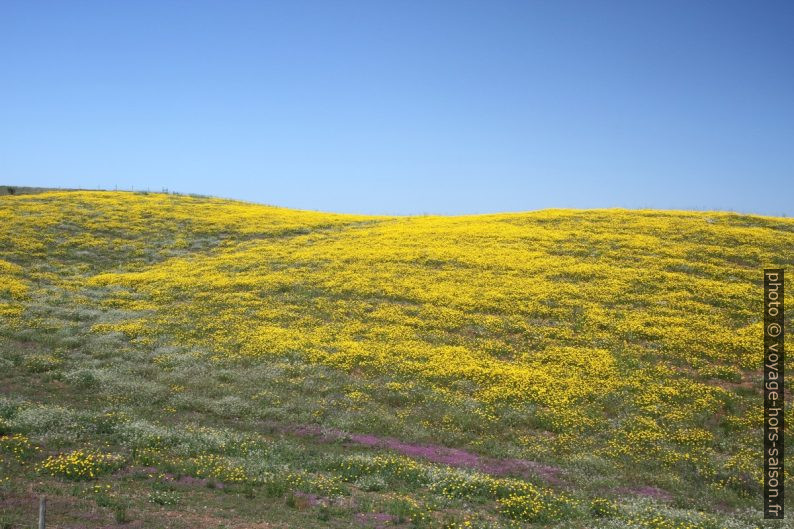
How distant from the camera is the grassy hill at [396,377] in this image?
1616 cm

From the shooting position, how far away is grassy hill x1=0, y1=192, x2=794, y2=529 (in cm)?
1616

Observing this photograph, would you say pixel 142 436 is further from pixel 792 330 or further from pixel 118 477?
pixel 792 330

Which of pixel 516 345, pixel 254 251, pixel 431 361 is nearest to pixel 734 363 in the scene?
pixel 516 345

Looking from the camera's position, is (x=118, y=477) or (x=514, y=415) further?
(x=514, y=415)

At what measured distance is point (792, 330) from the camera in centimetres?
3031

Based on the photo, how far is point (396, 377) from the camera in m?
27.1

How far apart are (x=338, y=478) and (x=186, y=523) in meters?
4.82

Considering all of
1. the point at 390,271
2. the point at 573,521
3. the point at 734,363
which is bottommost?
the point at 573,521

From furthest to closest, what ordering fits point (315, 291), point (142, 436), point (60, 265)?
point (60, 265) → point (315, 291) → point (142, 436)

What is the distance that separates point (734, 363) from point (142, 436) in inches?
1031

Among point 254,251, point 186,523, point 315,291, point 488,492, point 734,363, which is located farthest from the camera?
point 254,251

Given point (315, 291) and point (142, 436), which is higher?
point (315, 291)

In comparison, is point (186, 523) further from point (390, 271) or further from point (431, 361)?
point (390, 271)

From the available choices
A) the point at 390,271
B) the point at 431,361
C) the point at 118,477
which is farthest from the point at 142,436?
the point at 390,271
